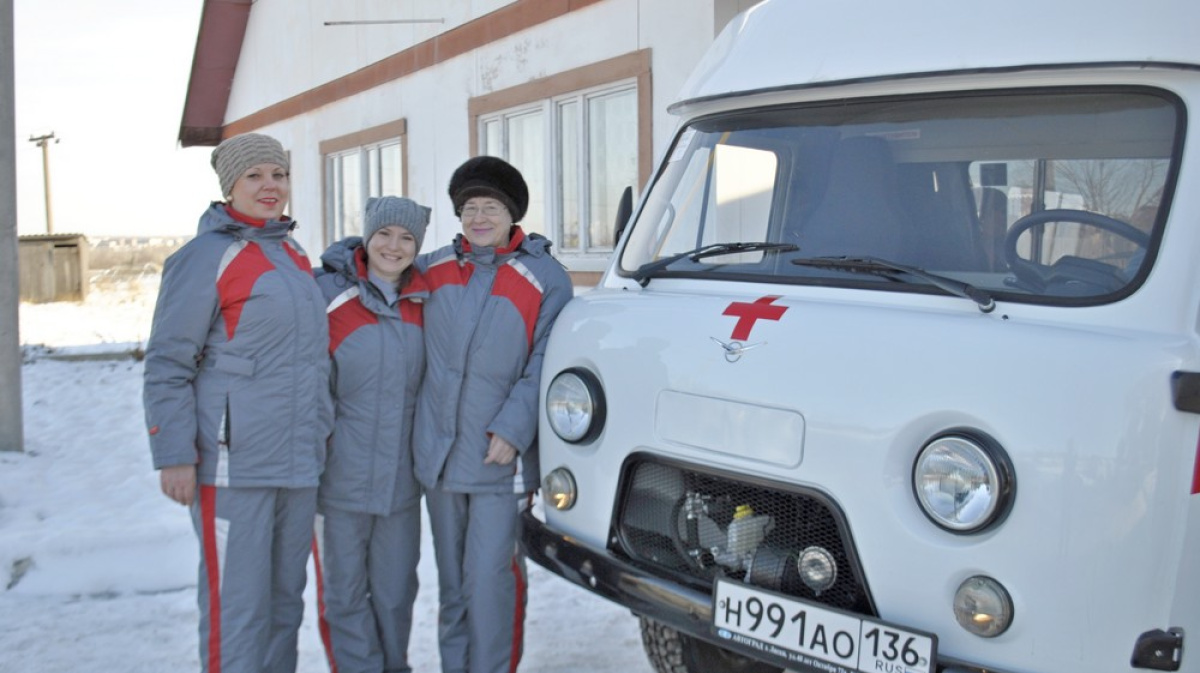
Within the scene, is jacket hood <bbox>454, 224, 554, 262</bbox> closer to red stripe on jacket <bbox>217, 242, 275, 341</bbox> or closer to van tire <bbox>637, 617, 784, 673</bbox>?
red stripe on jacket <bbox>217, 242, 275, 341</bbox>

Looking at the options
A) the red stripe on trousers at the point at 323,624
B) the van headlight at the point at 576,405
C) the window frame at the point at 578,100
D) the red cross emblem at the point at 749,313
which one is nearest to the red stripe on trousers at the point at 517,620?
the red stripe on trousers at the point at 323,624

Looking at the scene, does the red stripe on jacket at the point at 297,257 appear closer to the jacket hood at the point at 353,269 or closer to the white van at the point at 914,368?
the jacket hood at the point at 353,269

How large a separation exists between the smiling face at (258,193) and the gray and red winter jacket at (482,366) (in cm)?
60

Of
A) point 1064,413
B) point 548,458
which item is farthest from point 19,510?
point 1064,413

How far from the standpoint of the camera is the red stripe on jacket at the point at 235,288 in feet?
10.1

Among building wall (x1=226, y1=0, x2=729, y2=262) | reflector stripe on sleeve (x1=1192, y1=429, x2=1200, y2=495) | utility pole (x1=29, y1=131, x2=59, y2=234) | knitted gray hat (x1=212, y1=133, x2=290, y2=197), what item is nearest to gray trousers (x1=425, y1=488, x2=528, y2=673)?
knitted gray hat (x1=212, y1=133, x2=290, y2=197)

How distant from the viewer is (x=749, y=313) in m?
2.77

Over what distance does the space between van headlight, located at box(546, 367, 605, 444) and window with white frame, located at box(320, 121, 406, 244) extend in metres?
7.41

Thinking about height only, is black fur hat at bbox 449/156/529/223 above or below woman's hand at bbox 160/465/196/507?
above

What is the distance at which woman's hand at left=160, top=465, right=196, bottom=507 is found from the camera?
3.02 m

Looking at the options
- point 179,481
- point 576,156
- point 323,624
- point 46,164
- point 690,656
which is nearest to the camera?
point 179,481

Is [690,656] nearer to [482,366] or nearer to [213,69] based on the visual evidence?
[482,366]

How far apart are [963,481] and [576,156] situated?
6.07m

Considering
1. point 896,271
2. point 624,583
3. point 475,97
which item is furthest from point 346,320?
point 475,97
